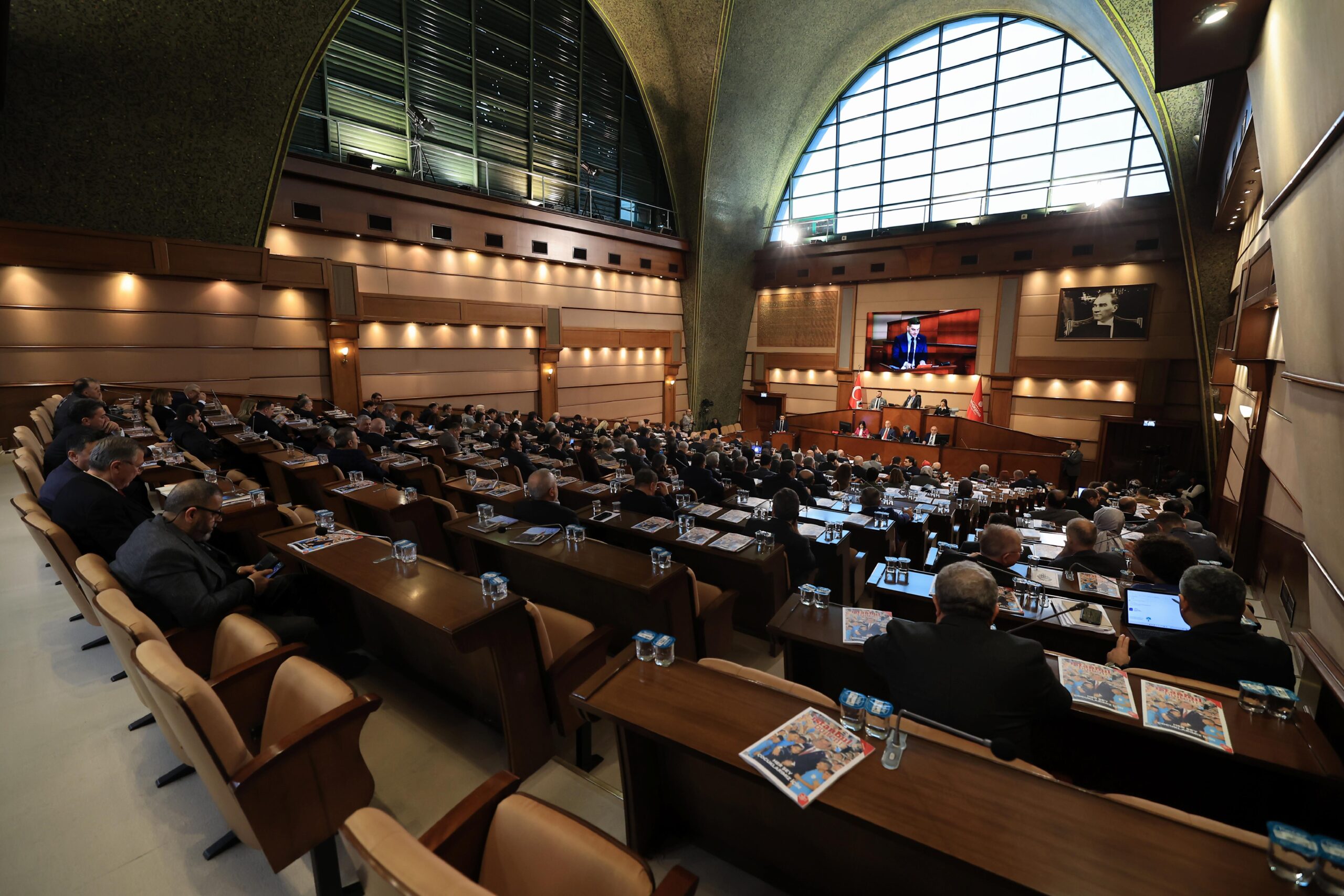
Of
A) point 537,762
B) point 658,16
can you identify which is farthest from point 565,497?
point 658,16

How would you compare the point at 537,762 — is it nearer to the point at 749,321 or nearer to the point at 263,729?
the point at 263,729

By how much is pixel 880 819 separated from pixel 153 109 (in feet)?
35.0

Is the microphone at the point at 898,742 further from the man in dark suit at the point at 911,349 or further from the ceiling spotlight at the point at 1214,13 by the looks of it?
the man in dark suit at the point at 911,349

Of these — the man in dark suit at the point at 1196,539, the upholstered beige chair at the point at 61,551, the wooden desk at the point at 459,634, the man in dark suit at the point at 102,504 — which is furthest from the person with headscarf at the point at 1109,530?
the man in dark suit at the point at 102,504

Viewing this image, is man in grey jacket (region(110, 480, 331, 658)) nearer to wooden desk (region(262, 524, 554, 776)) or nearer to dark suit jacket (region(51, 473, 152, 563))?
wooden desk (region(262, 524, 554, 776))

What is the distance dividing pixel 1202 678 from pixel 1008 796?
1434 millimetres

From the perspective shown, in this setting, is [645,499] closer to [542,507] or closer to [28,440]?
[542,507]

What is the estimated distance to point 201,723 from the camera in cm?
151

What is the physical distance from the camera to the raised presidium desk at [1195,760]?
1716 millimetres

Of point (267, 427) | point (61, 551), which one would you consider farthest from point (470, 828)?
point (267, 427)

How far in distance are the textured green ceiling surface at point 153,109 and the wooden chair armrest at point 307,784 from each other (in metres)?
9.32

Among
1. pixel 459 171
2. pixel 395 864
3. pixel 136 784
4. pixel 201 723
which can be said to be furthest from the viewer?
pixel 459 171

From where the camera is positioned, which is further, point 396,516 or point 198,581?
point 396,516

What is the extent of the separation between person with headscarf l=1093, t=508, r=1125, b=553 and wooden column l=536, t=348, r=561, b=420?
1100cm
